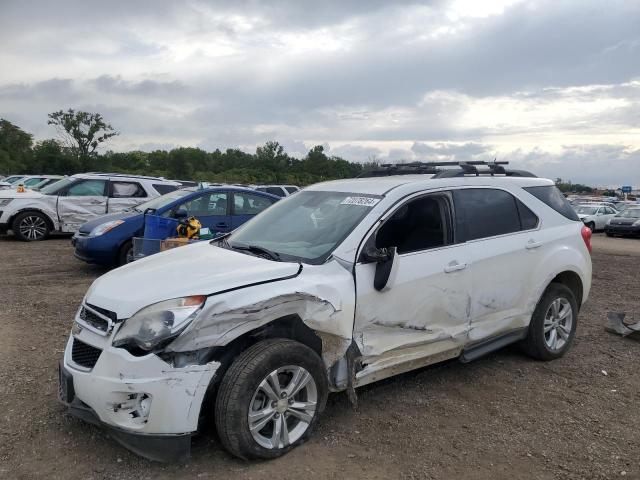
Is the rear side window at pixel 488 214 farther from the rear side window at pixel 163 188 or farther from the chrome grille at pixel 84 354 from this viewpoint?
the rear side window at pixel 163 188

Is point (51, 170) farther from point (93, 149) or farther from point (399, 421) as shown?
point (399, 421)

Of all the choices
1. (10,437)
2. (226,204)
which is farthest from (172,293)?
(226,204)

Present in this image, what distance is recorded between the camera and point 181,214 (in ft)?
28.6

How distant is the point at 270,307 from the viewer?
3.22 m

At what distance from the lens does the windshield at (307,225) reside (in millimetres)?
3799

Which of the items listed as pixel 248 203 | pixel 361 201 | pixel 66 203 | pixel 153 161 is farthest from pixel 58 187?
pixel 153 161

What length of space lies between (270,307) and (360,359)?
81 cm

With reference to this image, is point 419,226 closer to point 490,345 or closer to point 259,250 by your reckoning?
point 490,345

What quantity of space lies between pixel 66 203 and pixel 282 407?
11569 mm

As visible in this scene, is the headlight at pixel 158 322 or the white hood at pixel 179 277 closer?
the headlight at pixel 158 322

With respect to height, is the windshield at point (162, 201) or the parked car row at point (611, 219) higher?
the windshield at point (162, 201)

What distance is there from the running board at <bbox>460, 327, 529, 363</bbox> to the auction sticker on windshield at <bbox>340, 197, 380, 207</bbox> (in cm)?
143

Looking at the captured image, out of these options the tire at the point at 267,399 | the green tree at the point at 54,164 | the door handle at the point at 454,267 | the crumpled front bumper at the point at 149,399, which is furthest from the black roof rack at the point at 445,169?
the green tree at the point at 54,164

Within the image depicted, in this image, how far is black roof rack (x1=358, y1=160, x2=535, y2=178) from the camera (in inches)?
188
